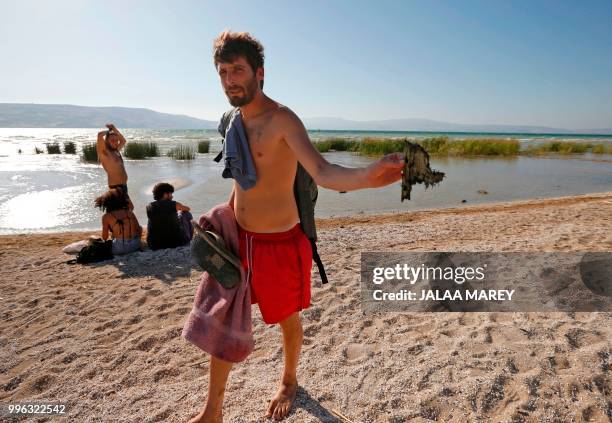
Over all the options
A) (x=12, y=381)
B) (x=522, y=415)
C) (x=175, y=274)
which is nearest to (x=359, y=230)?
(x=175, y=274)

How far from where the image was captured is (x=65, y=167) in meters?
13.5

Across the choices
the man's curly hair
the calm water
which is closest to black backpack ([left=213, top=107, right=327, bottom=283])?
the man's curly hair

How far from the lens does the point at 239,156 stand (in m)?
1.67

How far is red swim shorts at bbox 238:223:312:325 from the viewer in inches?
69.5

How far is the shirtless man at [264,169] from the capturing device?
5.14ft

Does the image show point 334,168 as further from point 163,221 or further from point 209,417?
point 163,221

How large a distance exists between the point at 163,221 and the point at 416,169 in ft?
14.8

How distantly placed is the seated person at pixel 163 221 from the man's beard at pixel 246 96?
146 inches

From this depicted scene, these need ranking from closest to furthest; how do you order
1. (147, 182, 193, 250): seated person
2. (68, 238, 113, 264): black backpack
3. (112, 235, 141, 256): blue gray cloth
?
(68, 238, 113, 264): black backpack, (112, 235, 141, 256): blue gray cloth, (147, 182, 193, 250): seated person

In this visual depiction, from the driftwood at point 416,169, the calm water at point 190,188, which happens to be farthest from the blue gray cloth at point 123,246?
the driftwood at point 416,169

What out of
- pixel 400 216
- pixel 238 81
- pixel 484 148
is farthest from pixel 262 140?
pixel 484 148

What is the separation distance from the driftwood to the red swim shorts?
2.43 feet

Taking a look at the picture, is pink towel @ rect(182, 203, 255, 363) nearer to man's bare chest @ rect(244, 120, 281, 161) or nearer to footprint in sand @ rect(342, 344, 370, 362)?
man's bare chest @ rect(244, 120, 281, 161)

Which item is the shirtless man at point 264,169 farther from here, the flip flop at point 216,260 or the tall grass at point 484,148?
the tall grass at point 484,148
